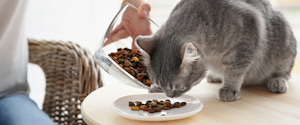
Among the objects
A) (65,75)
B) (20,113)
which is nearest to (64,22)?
(65,75)

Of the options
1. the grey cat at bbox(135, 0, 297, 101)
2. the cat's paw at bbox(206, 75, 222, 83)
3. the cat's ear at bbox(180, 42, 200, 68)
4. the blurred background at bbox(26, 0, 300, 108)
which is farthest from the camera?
the blurred background at bbox(26, 0, 300, 108)

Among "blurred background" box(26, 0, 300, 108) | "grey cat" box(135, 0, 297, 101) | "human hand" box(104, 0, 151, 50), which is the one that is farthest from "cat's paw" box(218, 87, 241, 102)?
"blurred background" box(26, 0, 300, 108)

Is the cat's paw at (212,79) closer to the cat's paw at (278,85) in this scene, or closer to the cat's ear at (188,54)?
the cat's paw at (278,85)

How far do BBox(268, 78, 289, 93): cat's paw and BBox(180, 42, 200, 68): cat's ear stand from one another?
48cm

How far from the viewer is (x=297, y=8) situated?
13.1 feet

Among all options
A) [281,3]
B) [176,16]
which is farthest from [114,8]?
[281,3]

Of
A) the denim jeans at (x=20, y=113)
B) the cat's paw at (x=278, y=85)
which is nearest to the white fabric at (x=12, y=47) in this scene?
the denim jeans at (x=20, y=113)

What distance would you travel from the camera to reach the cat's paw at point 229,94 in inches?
41.9

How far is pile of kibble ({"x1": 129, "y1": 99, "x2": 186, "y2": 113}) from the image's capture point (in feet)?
3.03

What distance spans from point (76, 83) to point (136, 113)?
0.64 metres

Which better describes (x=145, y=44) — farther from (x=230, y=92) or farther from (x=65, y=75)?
(x=65, y=75)

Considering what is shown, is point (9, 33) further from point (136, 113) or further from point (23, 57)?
point (136, 113)

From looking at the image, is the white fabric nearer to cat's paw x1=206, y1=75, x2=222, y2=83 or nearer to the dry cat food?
the dry cat food

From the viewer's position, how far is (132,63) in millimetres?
1024
